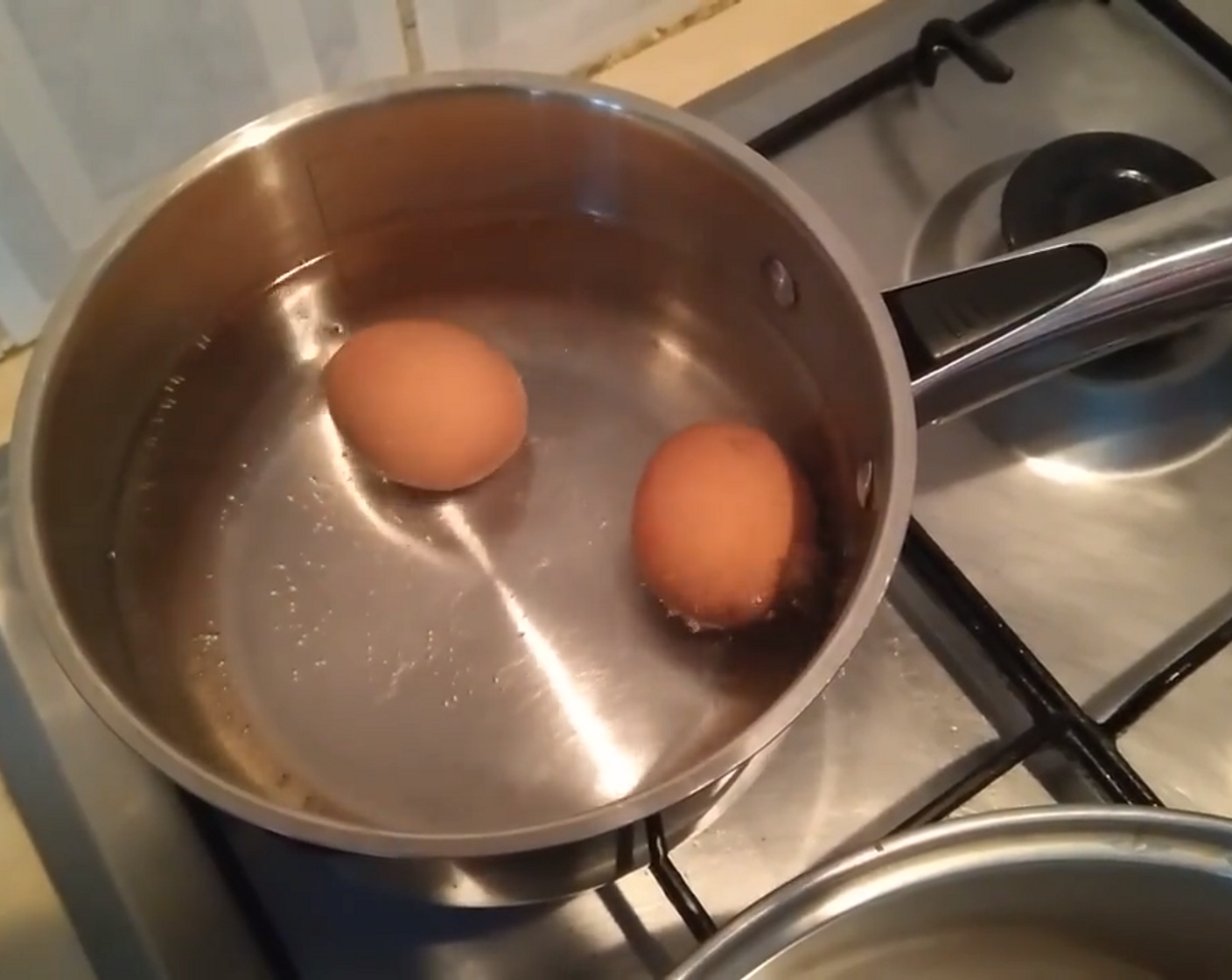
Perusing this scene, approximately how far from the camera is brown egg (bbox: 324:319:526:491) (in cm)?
63

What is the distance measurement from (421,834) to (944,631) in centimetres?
29

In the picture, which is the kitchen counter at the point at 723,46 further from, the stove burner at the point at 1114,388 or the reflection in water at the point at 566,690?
the reflection in water at the point at 566,690

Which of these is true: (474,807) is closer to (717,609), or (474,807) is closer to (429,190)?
(717,609)

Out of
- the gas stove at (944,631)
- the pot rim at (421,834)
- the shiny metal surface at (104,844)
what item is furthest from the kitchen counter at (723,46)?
the shiny metal surface at (104,844)

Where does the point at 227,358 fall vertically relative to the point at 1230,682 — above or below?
above

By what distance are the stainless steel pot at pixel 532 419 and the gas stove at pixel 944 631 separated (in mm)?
40

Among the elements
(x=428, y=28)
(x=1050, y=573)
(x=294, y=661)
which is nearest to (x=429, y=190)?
(x=428, y=28)

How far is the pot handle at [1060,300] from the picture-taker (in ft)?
1.72

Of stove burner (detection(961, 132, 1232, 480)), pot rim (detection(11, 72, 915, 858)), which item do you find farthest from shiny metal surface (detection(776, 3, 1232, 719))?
pot rim (detection(11, 72, 915, 858))

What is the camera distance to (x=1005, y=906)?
1.62ft

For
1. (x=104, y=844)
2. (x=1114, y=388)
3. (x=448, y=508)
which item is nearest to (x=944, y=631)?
(x=1114, y=388)

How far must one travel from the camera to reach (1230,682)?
582 mm

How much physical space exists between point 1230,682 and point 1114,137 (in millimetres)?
291

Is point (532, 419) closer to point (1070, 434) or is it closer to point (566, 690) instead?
point (566, 690)
